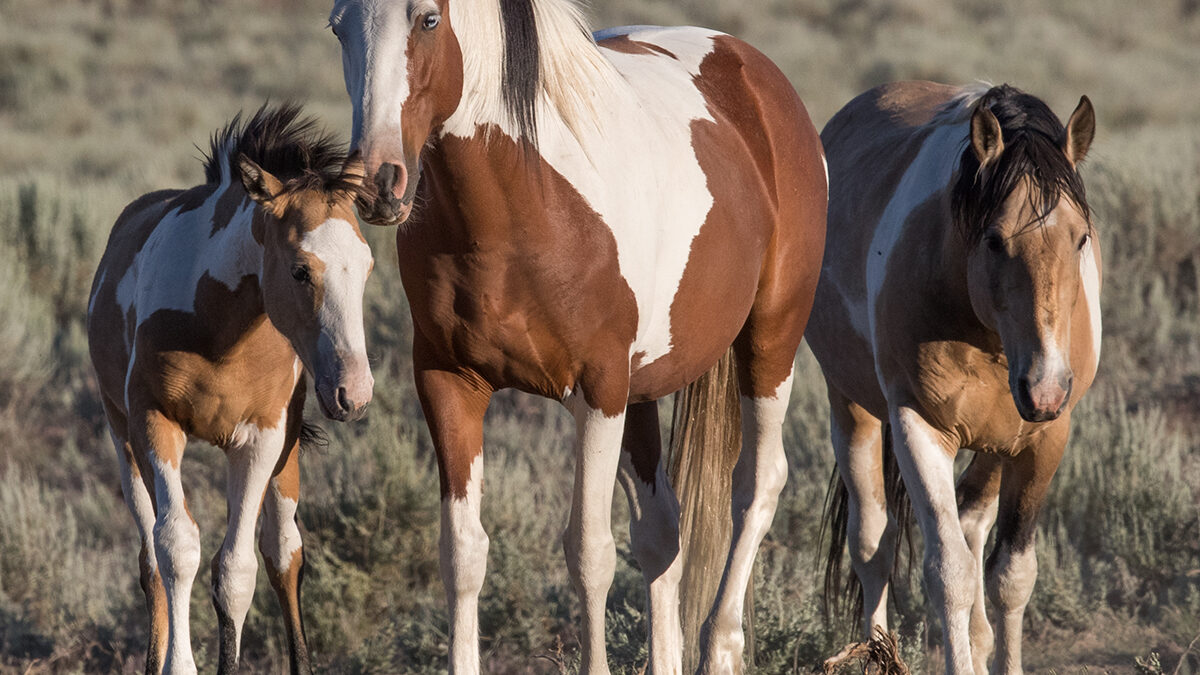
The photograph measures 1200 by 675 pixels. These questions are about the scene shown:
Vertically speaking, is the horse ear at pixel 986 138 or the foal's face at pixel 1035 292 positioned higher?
the horse ear at pixel 986 138

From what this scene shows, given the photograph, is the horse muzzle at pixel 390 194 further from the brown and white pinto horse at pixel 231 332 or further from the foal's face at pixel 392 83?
the brown and white pinto horse at pixel 231 332

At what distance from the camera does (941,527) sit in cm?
391

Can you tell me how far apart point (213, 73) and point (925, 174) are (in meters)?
20.2

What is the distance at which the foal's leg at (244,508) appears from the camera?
411cm

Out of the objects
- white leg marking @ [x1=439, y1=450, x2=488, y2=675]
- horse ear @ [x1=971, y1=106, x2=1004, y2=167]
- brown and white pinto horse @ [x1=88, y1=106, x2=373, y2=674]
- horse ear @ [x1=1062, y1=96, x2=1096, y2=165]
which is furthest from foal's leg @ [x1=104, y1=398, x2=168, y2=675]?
horse ear @ [x1=1062, y1=96, x2=1096, y2=165]

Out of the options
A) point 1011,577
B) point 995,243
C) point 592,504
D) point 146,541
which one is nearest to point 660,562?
point 592,504

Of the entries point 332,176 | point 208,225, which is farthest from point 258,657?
point 332,176

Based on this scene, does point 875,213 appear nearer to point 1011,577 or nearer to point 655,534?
point 1011,577

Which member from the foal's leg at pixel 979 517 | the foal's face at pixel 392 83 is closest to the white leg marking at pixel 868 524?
the foal's leg at pixel 979 517

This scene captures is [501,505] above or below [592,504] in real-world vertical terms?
above

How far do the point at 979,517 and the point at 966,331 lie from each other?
3.42ft

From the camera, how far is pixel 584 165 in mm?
3205

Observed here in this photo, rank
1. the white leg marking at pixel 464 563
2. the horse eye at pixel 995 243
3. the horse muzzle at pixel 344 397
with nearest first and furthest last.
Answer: the white leg marking at pixel 464 563
the horse muzzle at pixel 344 397
the horse eye at pixel 995 243

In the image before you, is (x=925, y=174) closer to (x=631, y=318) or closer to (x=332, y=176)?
(x=631, y=318)
